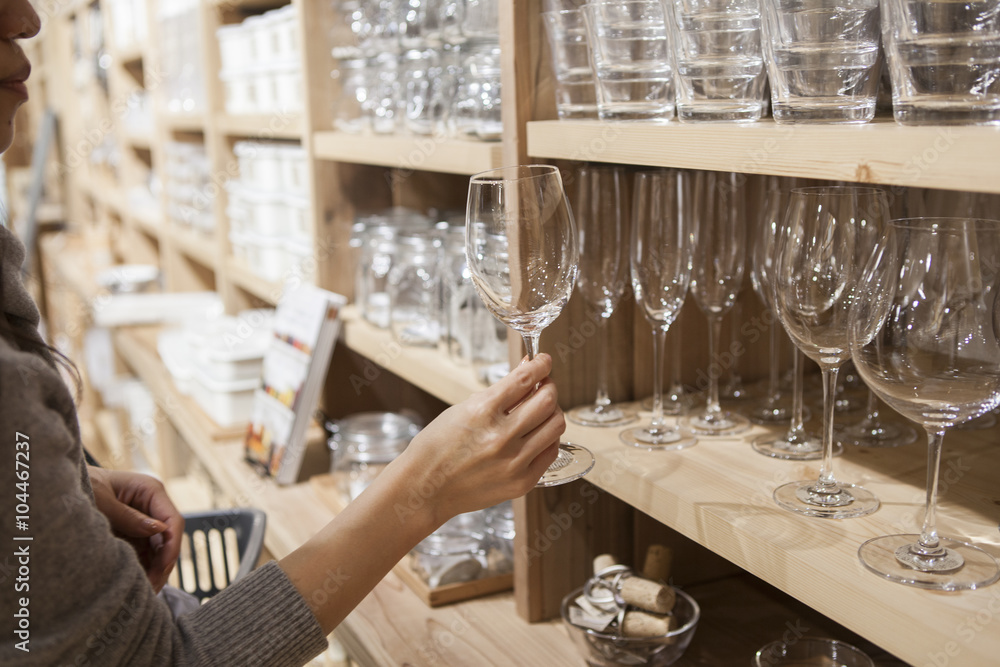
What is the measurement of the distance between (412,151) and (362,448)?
1.88ft

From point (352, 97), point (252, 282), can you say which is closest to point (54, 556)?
point (352, 97)

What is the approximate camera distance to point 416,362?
4.59 feet

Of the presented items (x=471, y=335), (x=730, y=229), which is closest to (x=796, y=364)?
(x=730, y=229)

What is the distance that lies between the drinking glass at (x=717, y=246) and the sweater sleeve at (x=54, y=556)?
2.00 ft

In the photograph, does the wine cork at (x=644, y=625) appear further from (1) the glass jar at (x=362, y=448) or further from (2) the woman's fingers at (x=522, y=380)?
(1) the glass jar at (x=362, y=448)

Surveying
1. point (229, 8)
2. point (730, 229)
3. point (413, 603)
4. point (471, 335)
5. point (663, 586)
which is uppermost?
point (229, 8)

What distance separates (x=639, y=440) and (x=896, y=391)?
36 cm

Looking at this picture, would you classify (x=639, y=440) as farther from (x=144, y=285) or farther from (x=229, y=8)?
(x=144, y=285)

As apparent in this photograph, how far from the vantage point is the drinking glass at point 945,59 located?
61cm

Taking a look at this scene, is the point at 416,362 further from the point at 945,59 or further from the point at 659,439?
the point at 945,59

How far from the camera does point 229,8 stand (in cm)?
227

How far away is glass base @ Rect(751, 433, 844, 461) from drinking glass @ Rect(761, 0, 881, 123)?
360 millimetres

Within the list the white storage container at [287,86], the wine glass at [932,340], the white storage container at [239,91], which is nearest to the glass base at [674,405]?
the wine glass at [932,340]

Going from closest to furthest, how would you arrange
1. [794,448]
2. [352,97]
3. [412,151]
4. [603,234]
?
[794,448] → [603,234] → [412,151] → [352,97]
